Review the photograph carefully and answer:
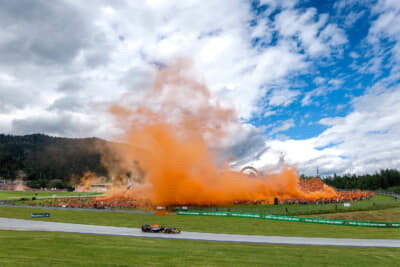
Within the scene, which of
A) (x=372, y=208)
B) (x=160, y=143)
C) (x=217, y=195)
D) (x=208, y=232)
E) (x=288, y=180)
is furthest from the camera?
(x=288, y=180)

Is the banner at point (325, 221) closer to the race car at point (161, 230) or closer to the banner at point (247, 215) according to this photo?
the banner at point (247, 215)

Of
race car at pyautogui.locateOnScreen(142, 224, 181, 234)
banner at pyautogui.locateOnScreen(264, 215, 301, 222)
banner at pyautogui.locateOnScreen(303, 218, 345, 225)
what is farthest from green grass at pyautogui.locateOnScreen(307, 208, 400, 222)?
race car at pyautogui.locateOnScreen(142, 224, 181, 234)

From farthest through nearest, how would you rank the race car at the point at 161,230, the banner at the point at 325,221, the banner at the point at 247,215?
the banner at the point at 247,215
the banner at the point at 325,221
the race car at the point at 161,230

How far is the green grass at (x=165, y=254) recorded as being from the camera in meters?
20.4

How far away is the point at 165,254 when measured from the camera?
23.1 metres

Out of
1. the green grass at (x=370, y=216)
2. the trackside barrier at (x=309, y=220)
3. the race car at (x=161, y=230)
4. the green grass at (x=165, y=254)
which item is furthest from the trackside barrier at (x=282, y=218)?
the race car at (x=161, y=230)

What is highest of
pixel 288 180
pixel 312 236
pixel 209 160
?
pixel 209 160

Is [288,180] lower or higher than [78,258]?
higher

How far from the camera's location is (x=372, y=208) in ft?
198

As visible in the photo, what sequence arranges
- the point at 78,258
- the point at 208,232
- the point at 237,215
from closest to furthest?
the point at 78,258, the point at 208,232, the point at 237,215

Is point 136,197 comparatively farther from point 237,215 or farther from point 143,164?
point 237,215

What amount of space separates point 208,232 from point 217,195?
139 ft

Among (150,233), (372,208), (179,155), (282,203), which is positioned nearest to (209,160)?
(179,155)

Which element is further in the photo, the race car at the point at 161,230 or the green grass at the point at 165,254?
the race car at the point at 161,230
